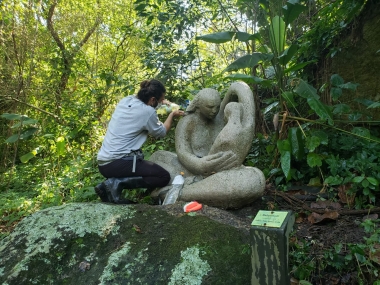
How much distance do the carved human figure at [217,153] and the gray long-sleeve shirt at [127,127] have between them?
0.39 m

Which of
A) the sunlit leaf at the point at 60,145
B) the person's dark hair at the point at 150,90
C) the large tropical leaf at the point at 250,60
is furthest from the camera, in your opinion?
the sunlit leaf at the point at 60,145

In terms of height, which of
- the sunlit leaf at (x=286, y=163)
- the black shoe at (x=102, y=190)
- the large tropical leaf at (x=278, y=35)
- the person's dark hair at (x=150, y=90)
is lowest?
the black shoe at (x=102, y=190)

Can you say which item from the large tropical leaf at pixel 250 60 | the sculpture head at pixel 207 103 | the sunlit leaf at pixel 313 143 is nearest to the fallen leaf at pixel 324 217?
the sunlit leaf at pixel 313 143

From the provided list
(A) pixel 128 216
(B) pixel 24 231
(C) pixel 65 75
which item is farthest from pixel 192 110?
(C) pixel 65 75

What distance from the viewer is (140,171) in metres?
2.98

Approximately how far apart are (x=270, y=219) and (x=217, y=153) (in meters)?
1.43

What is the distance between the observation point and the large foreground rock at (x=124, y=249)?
69.2 inches

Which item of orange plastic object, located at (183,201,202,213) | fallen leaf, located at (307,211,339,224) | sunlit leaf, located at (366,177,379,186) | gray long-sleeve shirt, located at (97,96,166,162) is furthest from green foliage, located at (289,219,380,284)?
gray long-sleeve shirt, located at (97,96,166,162)

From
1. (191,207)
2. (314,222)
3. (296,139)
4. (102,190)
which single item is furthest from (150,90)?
(314,222)

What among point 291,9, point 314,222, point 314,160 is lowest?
point 314,222

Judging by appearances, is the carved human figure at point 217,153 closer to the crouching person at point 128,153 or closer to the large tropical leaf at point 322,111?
the crouching person at point 128,153

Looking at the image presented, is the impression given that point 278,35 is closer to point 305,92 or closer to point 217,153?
point 305,92

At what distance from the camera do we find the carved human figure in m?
2.71

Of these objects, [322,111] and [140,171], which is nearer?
[322,111]
